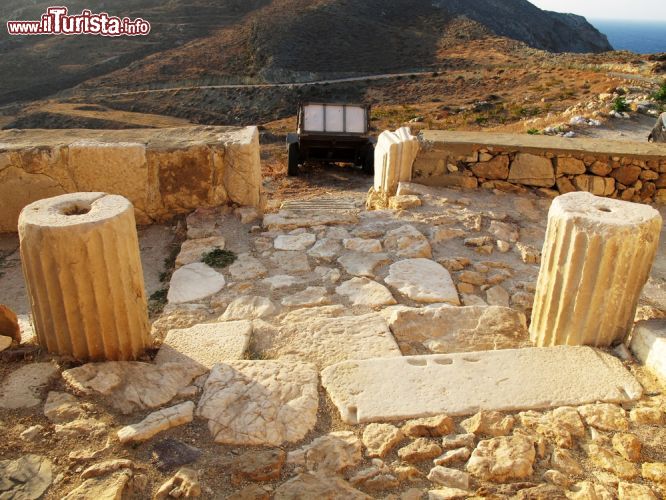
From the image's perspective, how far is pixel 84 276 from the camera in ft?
8.65

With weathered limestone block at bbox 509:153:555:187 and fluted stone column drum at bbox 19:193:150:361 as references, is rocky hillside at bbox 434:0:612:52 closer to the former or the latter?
weathered limestone block at bbox 509:153:555:187

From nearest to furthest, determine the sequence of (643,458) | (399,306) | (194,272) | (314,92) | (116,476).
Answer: (116,476) < (643,458) < (399,306) < (194,272) < (314,92)

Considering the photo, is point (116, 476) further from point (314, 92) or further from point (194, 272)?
point (314, 92)

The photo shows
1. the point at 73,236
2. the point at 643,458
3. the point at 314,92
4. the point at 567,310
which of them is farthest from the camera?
the point at 314,92

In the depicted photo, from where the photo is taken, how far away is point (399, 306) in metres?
3.71

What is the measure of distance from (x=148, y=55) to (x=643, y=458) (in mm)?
41294

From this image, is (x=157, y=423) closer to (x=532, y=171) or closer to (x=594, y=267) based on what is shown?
(x=594, y=267)

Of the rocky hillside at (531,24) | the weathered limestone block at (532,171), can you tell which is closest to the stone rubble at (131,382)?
the weathered limestone block at (532,171)

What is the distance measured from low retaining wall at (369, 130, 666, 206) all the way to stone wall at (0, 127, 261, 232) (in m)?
1.63

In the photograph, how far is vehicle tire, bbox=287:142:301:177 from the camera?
1159 cm

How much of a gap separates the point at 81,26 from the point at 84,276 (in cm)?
4560

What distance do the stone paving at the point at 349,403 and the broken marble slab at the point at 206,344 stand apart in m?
0.01

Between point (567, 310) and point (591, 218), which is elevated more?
point (591, 218)

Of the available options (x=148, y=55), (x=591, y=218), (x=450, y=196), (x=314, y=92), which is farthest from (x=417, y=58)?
(x=591, y=218)
